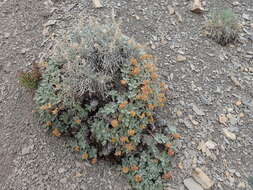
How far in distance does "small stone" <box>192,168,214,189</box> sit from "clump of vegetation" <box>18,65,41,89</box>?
5.88 feet

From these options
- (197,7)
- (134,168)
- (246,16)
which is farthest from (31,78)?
(246,16)

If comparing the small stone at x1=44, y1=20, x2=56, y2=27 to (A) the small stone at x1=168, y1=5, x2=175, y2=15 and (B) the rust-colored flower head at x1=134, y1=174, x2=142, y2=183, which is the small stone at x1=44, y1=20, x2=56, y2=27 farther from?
(B) the rust-colored flower head at x1=134, y1=174, x2=142, y2=183

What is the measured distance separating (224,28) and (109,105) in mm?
2028

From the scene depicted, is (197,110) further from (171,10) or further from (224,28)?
(171,10)

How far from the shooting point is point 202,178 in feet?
9.16

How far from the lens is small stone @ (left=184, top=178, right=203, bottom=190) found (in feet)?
9.03

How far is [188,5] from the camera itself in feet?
13.6

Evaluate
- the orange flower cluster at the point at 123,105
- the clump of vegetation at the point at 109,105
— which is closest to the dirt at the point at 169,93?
the clump of vegetation at the point at 109,105

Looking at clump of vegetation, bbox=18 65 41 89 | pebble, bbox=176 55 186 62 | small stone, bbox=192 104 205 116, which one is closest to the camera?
clump of vegetation, bbox=18 65 41 89

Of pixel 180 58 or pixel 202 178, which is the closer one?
pixel 202 178

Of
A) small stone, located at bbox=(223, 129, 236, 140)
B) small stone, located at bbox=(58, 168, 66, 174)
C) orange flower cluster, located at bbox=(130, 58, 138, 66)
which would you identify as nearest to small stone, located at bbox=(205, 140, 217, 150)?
small stone, located at bbox=(223, 129, 236, 140)

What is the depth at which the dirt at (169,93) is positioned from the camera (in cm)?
279

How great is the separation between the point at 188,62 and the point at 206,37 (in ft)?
1.84

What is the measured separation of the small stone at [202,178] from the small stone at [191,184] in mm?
36
